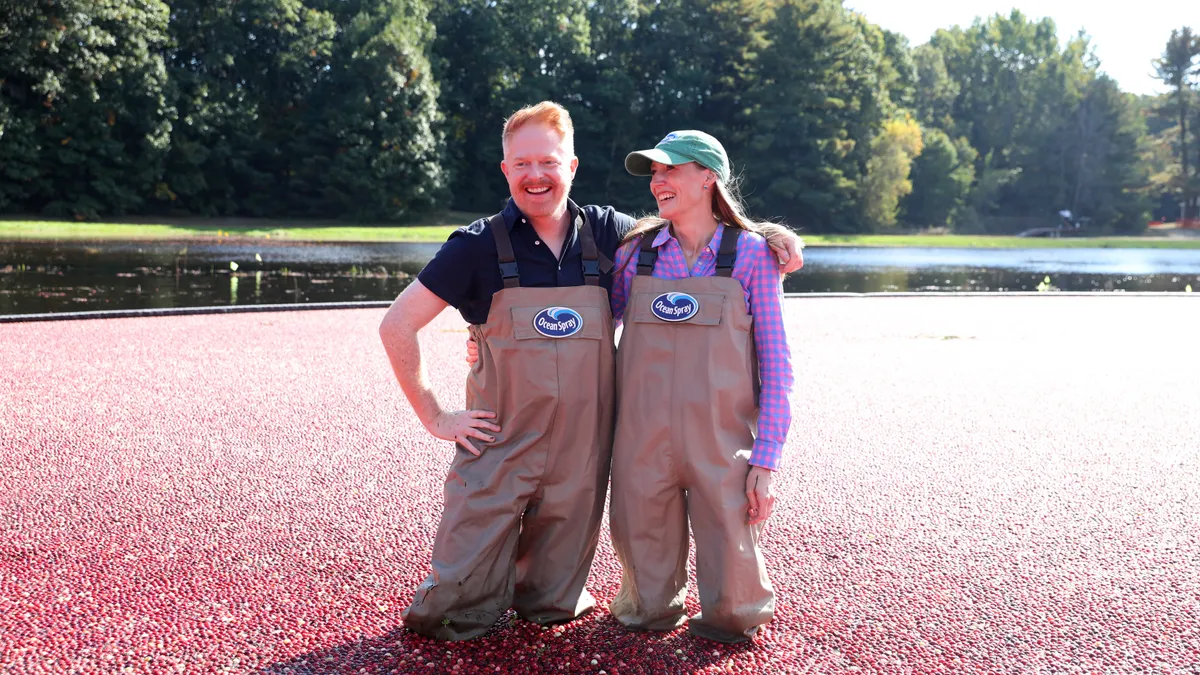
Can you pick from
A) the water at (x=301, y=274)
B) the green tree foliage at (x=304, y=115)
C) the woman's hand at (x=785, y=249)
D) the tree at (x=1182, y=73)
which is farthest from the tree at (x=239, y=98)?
the tree at (x=1182, y=73)

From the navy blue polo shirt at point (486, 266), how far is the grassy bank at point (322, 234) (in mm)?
31106

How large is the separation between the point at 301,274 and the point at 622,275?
1751 cm

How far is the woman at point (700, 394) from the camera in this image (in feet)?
10.2

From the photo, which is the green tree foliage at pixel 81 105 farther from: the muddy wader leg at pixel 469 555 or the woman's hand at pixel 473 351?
the muddy wader leg at pixel 469 555

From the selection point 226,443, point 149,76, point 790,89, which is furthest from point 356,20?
point 226,443

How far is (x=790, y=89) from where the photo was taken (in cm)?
5584

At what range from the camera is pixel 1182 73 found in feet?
242

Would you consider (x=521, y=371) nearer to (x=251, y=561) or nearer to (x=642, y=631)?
(x=642, y=631)

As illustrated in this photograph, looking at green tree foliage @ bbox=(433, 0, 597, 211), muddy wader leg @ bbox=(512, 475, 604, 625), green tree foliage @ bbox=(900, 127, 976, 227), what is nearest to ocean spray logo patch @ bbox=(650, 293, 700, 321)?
muddy wader leg @ bbox=(512, 475, 604, 625)

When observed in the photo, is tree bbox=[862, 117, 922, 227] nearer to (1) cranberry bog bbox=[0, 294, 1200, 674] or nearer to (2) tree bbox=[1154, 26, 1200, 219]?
(2) tree bbox=[1154, 26, 1200, 219]

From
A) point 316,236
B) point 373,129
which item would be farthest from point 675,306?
point 373,129

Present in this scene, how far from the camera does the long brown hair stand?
3.20 m

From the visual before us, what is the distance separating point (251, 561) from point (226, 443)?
198 centimetres

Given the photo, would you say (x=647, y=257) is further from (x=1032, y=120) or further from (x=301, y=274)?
(x=1032, y=120)
